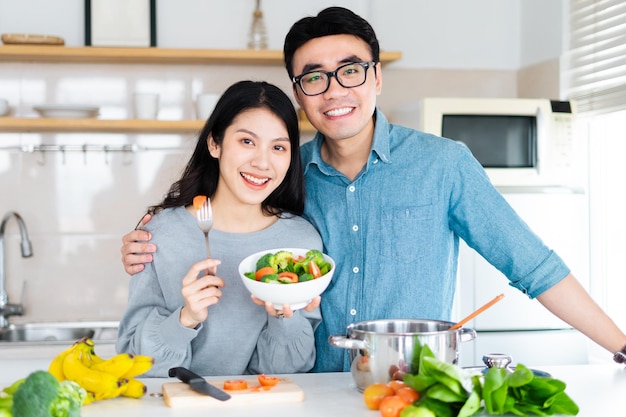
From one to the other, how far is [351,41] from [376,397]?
3.23 feet

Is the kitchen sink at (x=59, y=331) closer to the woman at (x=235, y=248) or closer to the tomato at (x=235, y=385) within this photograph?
the woman at (x=235, y=248)

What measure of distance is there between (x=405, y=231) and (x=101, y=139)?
2133mm

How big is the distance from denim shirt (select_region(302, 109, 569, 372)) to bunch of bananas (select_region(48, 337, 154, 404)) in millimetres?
650

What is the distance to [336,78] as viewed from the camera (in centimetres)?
200

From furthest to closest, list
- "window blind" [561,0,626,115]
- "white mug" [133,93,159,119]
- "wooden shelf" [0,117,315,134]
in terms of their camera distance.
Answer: "white mug" [133,93,159,119]
"wooden shelf" [0,117,315,134]
"window blind" [561,0,626,115]

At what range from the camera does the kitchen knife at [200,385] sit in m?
1.44

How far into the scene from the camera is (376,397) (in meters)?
1.40

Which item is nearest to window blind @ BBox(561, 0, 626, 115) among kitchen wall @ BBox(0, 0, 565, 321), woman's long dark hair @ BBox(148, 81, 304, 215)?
kitchen wall @ BBox(0, 0, 565, 321)

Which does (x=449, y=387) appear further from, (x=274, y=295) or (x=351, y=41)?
(x=351, y=41)

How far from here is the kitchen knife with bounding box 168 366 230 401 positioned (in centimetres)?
144

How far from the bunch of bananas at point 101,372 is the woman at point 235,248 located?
267 mm

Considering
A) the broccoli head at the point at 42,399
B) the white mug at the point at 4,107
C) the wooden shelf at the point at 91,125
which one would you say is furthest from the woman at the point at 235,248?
the white mug at the point at 4,107

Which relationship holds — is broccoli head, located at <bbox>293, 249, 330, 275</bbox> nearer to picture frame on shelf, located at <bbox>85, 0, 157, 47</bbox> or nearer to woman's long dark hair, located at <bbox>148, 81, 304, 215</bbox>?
woman's long dark hair, located at <bbox>148, 81, 304, 215</bbox>

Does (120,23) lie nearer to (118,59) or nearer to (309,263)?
(118,59)
